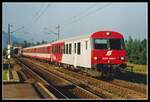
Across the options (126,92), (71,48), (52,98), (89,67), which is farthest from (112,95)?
(71,48)

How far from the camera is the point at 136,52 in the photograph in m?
43.1

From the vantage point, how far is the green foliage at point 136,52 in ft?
133

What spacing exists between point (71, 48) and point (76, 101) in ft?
41.5

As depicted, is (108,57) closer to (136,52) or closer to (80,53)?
(80,53)

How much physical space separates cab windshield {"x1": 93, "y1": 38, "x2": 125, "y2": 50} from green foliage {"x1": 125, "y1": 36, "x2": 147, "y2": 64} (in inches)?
723

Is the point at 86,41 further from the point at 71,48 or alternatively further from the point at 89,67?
the point at 71,48

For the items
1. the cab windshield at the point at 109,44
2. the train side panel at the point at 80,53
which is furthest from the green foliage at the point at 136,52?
the cab windshield at the point at 109,44

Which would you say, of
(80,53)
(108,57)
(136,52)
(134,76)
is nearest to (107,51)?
(108,57)

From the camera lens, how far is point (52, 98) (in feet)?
45.7

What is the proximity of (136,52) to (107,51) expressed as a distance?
22.8 meters

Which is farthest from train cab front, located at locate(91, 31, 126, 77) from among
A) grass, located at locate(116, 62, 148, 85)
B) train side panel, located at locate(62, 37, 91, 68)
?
grass, located at locate(116, 62, 148, 85)

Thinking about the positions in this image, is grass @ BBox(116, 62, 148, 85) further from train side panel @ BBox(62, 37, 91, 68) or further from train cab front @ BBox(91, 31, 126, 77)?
train side panel @ BBox(62, 37, 91, 68)

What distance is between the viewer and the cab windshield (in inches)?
824

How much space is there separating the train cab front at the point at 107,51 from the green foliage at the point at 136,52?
60.6 feet
